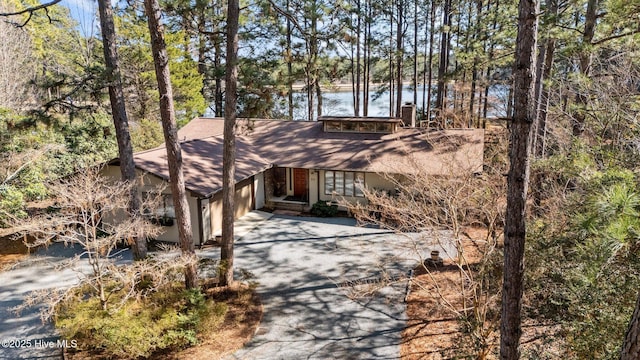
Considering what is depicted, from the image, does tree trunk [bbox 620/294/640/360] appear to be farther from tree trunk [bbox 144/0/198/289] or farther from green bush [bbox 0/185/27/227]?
green bush [bbox 0/185/27/227]

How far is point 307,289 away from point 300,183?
Result: 8.74 metres

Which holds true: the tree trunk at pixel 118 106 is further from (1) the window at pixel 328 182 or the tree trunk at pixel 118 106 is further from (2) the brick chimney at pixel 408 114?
(2) the brick chimney at pixel 408 114

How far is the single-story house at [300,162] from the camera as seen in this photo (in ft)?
47.0

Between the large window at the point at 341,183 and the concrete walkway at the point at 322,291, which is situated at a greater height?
the large window at the point at 341,183

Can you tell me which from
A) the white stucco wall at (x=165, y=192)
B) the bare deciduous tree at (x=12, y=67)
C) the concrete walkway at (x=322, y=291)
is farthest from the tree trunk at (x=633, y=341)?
the bare deciduous tree at (x=12, y=67)

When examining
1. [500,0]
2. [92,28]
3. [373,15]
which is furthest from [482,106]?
[92,28]

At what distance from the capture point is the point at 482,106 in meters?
25.8

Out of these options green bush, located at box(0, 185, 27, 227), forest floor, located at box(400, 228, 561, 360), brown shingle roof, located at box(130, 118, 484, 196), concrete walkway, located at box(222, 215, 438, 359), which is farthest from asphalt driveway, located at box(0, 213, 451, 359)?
brown shingle roof, located at box(130, 118, 484, 196)

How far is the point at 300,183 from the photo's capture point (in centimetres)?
1912

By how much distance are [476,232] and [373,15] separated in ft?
52.1

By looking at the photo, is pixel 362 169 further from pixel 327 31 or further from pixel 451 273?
pixel 327 31

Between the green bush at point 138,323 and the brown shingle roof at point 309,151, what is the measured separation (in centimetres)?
498

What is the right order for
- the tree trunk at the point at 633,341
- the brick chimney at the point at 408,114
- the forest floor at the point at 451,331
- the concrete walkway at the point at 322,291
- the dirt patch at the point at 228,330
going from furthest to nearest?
the brick chimney at the point at 408,114 < the concrete walkway at the point at 322,291 < the dirt patch at the point at 228,330 < the forest floor at the point at 451,331 < the tree trunk at the point at 633,341

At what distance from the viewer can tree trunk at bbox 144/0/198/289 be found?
28.6 feet
